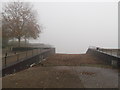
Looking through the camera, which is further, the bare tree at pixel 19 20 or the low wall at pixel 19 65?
the bare tree at pixel 19 20

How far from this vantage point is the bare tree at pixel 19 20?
2950 centimetres

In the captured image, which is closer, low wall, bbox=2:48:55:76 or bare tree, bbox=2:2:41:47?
low wall, bbox=2:48:55:76

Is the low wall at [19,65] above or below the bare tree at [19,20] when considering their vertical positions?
below

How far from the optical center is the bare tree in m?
29.5

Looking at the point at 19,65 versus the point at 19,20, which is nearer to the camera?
the point at 19,65

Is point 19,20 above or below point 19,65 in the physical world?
above

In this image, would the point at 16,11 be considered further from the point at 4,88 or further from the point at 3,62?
the point at 4,88

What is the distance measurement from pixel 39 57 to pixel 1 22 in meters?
17.4

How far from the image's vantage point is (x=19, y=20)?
30.8 m

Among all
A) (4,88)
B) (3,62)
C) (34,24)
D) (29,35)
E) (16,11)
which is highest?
(16,11)

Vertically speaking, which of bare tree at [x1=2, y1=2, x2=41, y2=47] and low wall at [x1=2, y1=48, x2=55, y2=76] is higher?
bare tree at [x1=2, y1=2, x2=41, y2=47]

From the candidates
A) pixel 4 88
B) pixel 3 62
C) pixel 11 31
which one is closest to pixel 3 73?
pixel 3 62

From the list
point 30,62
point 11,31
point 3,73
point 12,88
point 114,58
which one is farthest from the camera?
point 11,31

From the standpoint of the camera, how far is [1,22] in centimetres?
3016
